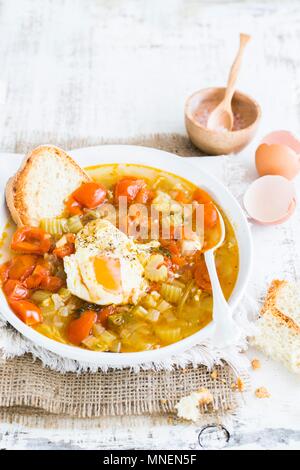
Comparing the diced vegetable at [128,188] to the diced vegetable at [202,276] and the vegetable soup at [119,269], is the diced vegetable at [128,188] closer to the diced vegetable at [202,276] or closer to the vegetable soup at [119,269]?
the vegetable soup at [119,269]

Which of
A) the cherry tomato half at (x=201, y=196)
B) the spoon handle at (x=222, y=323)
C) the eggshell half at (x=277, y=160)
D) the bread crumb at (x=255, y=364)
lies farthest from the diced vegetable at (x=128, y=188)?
the bread crumb at (x=255, y=364)

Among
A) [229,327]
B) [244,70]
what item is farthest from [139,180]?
[244,70]

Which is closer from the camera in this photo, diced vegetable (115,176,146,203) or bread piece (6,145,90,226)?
bread piece (6,145,90,226)

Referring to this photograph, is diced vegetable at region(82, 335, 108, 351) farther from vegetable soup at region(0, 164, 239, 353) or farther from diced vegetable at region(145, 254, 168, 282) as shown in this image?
diced vegetable at region(145, 254, 168, 282)

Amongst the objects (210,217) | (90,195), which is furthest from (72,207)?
(210,217)

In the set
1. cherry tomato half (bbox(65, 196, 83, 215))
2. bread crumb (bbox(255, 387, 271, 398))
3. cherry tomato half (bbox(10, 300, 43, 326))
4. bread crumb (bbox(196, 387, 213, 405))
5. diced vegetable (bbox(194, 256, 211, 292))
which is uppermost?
cherry tomato half (bbox(65, 196, 83, 215))

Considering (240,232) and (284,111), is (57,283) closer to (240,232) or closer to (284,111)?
(240,232)

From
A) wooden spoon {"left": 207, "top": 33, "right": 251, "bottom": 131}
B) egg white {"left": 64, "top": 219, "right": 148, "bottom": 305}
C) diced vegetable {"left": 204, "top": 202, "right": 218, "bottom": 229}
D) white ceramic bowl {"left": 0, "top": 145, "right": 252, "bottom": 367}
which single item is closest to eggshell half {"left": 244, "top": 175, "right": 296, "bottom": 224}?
white ceramic bowl {"left": 0, "top": 145, "right": 252, "bottom": 367}
